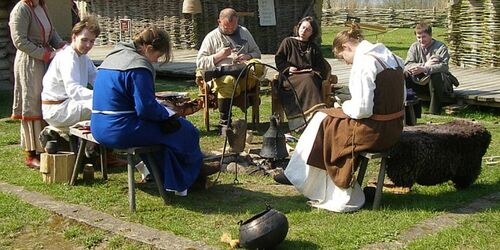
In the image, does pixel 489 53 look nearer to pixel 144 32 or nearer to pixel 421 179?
pixel 421 179

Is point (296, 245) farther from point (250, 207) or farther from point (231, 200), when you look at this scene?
point (231, 200)

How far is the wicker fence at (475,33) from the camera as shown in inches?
481

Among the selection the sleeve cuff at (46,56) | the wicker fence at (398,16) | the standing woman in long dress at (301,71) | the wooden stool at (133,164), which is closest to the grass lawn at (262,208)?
the wooden stool at (133,164)

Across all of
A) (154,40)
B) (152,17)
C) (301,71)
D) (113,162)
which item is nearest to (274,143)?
(154,40)

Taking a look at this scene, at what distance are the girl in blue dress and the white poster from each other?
43.1 ft

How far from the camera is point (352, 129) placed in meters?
5.14

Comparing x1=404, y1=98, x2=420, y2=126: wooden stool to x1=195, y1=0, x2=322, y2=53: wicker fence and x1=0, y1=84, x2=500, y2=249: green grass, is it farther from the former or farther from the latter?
x1=195, y1=0, x2=322, y2=53: wicker fence

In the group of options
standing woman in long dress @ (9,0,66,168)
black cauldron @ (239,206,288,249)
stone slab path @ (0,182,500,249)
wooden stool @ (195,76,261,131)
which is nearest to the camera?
black cauldron @ (239,206,288,249)

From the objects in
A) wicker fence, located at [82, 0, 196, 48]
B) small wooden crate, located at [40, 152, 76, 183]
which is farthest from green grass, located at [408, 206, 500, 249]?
wicker fence, located at [82, 0, 196, 48]

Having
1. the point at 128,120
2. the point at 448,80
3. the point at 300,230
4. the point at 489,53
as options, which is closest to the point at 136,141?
the point at 128,120

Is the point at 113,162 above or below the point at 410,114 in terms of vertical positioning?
below

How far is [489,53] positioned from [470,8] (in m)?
0.88

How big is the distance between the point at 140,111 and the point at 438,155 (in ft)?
7.27

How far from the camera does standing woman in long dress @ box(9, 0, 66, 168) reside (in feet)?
22.0
